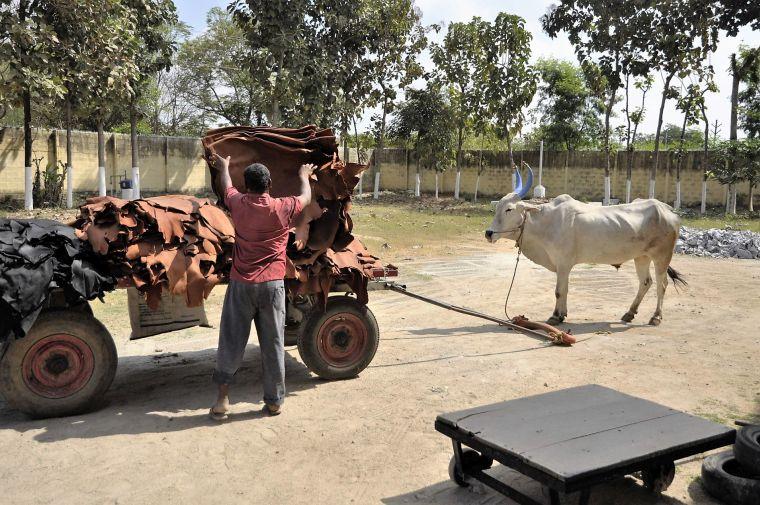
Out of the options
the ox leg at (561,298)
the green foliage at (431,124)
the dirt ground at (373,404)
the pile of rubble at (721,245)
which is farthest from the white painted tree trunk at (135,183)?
the ox leg at (561,298)

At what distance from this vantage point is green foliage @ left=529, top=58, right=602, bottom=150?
3475 cm

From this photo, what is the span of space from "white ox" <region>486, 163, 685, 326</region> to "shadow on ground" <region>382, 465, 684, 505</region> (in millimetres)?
5055

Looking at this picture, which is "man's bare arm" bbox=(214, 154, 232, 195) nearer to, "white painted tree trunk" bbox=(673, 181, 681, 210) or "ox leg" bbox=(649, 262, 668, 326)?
"ox leg" bbox=(649, 262, 668, 326)

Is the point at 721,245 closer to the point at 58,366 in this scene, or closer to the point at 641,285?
the point at 641,285

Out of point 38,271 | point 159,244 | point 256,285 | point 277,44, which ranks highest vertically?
point 277,44

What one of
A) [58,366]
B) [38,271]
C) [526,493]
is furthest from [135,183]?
[526,493]

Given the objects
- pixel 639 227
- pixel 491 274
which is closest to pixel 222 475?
pixel 639 227

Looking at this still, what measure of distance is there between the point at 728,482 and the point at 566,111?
32.5 metres

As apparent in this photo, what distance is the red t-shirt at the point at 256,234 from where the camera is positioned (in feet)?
18.2

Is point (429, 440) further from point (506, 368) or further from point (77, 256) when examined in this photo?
point (77, 256)

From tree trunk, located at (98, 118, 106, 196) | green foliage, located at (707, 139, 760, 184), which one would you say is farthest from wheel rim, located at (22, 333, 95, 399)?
green foliage, located at (707, 139, 760, 184)

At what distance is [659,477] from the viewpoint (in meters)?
4.34

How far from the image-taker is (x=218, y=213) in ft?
20.6

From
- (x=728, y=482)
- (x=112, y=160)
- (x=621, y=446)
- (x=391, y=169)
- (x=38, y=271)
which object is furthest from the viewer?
(x=391, y=169)
